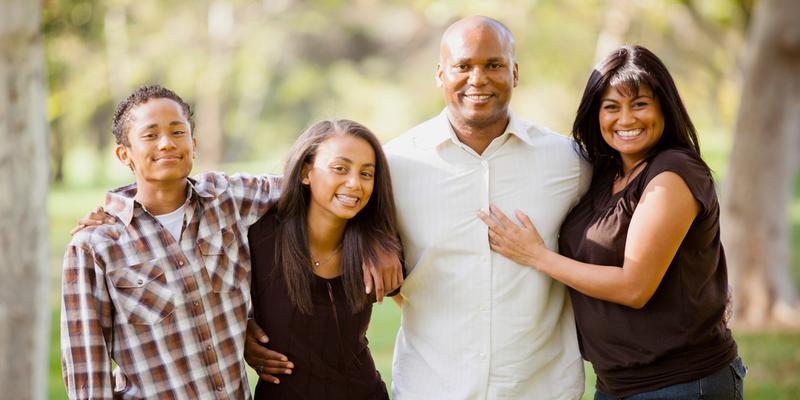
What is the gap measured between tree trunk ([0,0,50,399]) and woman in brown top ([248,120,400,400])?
289 cm

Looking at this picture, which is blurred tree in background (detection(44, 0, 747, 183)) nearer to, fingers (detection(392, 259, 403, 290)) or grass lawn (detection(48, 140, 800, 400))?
grass lawn (detection(48, 140, 800, 400))

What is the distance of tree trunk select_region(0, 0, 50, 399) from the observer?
582cm

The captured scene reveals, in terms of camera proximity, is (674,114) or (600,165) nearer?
(674,114)

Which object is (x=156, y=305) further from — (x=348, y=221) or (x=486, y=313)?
(x=486, y=313)

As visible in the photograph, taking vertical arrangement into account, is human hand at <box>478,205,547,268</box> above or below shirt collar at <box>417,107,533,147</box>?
below

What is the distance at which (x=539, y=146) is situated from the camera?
390 cm

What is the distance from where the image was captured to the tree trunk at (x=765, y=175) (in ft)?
31.4

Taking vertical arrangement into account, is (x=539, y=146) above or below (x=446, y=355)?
above

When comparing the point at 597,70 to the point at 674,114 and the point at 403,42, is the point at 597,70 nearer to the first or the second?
the point at 674,114

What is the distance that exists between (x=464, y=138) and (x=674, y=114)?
85cm

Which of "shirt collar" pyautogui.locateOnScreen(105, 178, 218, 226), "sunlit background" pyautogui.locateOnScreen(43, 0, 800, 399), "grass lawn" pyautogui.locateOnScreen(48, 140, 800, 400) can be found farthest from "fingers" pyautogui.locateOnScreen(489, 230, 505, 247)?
"sunlit background" pyautogui.locateOnScreen(43, 0, 800, 399)

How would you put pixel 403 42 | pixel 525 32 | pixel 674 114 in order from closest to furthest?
pixel 674 114
pixel 525 32
pixel 403 42

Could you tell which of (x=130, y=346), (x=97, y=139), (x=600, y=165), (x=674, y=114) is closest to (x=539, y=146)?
(x=600, y=165)

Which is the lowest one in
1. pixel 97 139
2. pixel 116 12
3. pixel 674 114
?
pixel 97 139
